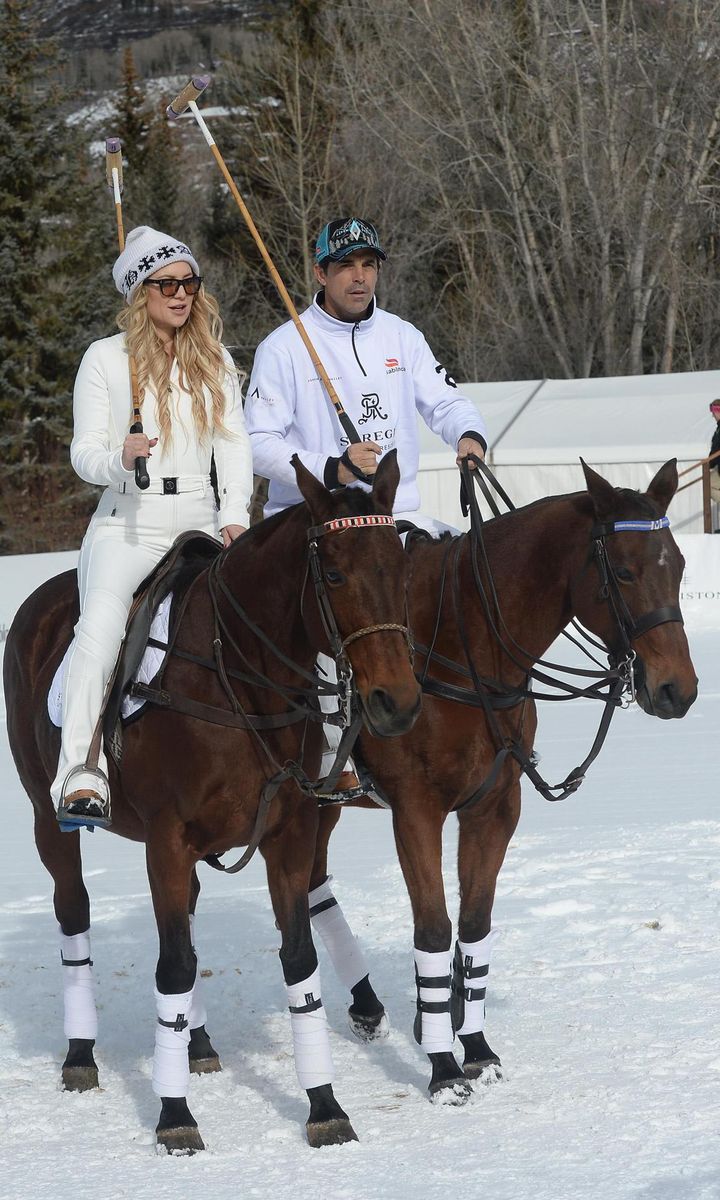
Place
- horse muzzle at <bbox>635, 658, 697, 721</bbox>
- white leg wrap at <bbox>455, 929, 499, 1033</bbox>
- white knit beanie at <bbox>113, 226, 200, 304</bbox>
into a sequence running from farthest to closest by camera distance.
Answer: white leg wrap at <bbox>455, 929, 499, 1033</bbox> < white knit beanie at <bbox>113, 226, 200, 304</bbox> < horse muzzle at <bbox>635, 658, 697, 721</bbox>

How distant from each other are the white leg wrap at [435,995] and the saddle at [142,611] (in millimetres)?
1174

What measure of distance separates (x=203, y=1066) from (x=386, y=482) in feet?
7.40

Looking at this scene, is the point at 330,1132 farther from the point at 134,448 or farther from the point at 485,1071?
the point at 134,448

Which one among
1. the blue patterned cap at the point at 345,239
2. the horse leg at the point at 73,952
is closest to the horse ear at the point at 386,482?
the blue patterned cap at the point at 345,239

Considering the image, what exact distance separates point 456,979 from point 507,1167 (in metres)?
0.97

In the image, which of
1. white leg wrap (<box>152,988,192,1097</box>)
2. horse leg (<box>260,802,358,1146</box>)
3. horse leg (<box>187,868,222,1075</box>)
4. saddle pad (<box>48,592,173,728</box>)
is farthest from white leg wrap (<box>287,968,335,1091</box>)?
saddle pad (<box>48,592,173,728</box>)

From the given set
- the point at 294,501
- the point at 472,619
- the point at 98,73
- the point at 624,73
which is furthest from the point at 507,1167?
the point at 98,73

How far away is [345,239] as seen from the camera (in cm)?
514

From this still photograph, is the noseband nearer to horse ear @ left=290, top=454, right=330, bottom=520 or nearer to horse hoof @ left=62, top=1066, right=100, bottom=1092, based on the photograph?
horse ear @ left=290, top=454, right=330, bottom=520

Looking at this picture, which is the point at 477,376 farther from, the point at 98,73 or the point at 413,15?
the point at 98,73

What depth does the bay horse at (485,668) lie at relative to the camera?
444 centimetres

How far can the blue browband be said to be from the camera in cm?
442

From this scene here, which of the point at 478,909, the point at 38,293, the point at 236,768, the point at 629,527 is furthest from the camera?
the point at 38,293

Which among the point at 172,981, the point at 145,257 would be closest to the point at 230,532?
A: the point at 145,257
